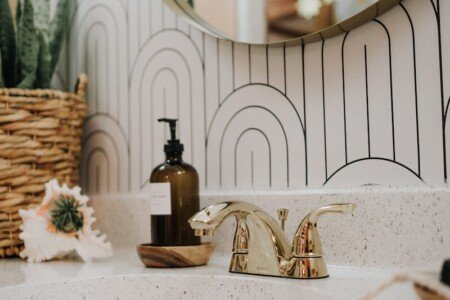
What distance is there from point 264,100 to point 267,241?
0.91ft

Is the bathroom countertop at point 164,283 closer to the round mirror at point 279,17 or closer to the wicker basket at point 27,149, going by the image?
the wicker basket at point 27,149

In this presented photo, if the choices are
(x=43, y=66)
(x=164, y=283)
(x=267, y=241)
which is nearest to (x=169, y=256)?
(x=164, y=283)

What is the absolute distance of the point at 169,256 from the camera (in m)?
A: 0.89

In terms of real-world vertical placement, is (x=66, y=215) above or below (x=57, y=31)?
below

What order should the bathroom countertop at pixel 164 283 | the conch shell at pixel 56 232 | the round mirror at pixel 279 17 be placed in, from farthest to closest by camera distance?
the conch shell at pixel 56 232 < the round mirror at pixel 279 17 < the bathroom countertop at pixel 164 283

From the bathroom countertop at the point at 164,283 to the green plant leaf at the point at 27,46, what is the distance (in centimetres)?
40

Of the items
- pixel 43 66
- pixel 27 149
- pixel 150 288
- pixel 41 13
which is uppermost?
pixel 41 13

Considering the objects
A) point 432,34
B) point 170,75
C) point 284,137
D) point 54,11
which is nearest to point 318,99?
point 284,137

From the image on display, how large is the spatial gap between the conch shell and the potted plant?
7 cm

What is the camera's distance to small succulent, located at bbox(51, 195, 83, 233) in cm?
101

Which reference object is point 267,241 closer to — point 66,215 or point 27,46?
point 66,215

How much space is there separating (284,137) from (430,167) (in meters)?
0.25

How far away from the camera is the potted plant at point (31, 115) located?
1.06 meters

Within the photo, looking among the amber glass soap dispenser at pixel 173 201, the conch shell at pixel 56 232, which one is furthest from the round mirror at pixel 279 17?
the conch shell at pixel 56 232
